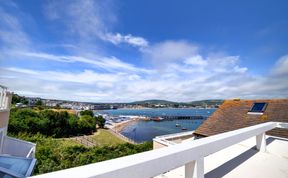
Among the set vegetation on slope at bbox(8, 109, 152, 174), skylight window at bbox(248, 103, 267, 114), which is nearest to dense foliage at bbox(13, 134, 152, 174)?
vegetation on slope at bbox(8, 109, 152, 174)

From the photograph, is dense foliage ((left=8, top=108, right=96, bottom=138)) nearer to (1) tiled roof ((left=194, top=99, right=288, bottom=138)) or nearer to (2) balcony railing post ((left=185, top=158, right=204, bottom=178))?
(1) tiled roof ((left=194, top=99, right=288, bottom=138))

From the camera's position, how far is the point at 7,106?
6996mm

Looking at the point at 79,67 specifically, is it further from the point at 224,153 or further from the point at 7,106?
the point at 224,153

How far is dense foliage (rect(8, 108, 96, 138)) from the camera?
1272 inches

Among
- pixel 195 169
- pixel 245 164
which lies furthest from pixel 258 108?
pixel 195 169

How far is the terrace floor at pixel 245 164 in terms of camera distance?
224 centimetres

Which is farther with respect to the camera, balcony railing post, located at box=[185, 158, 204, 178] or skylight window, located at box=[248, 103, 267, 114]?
skylight window, located at box=[248, 103, 267, 114]

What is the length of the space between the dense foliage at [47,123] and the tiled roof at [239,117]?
106ft

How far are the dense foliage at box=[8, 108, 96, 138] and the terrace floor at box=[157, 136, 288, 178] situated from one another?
35.0 metres

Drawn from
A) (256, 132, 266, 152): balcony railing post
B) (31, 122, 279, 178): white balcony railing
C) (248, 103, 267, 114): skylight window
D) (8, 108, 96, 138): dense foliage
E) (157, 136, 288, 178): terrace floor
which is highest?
(248, 103, 267, 114): skylight window

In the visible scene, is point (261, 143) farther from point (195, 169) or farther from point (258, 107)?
point (258, 107)

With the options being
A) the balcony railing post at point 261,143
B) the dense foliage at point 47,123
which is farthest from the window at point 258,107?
the dense foliage at point 47,123

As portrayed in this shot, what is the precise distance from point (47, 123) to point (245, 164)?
45.1 meters

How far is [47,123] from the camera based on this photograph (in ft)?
130
